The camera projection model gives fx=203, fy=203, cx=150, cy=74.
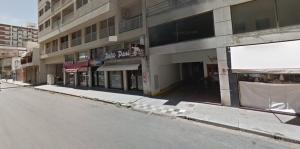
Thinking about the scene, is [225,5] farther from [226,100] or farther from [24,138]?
[24,138]

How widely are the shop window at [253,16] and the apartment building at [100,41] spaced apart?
25.2ft

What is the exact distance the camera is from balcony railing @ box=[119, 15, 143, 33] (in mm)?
18519

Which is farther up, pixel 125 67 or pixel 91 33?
pixel 91 33

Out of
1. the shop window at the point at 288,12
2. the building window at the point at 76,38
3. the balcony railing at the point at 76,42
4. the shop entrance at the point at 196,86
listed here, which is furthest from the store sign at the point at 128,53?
the shop window at the point at 288,12

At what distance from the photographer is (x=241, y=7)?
469 inches

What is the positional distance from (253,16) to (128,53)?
10393 millimetres

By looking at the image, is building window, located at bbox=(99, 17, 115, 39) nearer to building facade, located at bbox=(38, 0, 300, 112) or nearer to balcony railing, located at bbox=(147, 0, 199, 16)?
building facade, located at bbox=(38, 0, 300, 112)

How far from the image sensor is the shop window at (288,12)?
32.7 feet

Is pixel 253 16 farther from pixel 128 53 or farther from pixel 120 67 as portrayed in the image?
pixel 120 67

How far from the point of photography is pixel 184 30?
48.1ft

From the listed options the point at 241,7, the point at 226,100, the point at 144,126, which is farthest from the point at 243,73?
the point at 144,126

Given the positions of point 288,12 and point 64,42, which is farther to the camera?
point 64,42

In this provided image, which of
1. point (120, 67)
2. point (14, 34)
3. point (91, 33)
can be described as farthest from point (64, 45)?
point (14, 34)

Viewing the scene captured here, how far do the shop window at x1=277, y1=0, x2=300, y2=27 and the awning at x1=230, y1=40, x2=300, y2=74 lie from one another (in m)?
1.11
